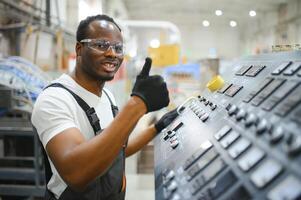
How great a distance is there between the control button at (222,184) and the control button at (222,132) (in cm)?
18

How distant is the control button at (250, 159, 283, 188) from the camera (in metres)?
0.72

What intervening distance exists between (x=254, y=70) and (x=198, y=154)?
0.46 m

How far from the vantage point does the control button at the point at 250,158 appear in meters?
0.79

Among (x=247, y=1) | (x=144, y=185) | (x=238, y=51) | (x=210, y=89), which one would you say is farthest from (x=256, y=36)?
(x=210, y=89)

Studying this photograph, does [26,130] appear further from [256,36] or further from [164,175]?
[256,36]

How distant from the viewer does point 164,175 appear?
43.8 inches

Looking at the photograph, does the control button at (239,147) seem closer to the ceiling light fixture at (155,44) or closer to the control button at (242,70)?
the control button at (242,70)

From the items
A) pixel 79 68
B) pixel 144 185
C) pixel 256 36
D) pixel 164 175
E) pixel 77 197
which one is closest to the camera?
pixel 164 175

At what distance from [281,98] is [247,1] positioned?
552 inches

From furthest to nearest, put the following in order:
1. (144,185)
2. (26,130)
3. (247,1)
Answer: (247,1)
(144,185)
(26,130)

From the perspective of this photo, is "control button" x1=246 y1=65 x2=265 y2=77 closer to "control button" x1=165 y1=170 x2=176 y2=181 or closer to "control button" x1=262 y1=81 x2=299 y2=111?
"control button" x1=262 y1=81 x2=299 y2=111

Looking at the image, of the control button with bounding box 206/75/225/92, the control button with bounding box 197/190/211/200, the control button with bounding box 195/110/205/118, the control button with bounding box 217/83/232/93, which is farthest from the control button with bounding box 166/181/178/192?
the control button with bounding box 206/75/225/92

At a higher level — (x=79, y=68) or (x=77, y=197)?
(x=79, y=68)

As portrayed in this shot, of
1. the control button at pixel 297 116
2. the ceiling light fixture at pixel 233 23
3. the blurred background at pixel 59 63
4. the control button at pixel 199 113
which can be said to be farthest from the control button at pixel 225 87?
the ceiling light fixture at pixel 233 23
